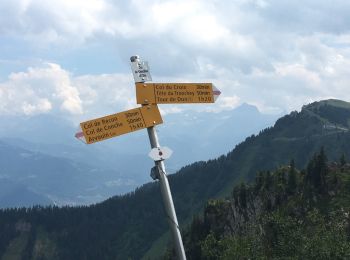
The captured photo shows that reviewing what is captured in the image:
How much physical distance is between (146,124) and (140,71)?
1693 millimetres

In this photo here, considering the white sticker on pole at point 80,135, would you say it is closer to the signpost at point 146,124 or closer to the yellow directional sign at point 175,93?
the signpost at point 146,124

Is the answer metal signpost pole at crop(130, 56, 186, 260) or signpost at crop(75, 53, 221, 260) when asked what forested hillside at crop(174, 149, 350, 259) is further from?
signpost at crop(75, 53, 221, 260)

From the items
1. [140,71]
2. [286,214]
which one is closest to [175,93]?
[140,71]

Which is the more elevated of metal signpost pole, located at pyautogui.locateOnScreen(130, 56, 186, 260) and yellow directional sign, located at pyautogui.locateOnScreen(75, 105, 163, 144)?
yellow directional sign, located at pyautogui.locateOnScreen(75, 105, 163, 144)

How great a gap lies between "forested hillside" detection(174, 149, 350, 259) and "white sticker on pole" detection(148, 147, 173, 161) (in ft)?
43.8

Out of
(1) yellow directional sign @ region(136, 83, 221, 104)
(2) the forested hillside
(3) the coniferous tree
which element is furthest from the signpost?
(3) the coniferous tree

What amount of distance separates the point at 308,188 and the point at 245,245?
118 metres

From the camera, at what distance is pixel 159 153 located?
16.6 m

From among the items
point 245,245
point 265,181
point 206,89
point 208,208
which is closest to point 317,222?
point 245,245

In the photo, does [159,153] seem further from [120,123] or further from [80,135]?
[80,135]

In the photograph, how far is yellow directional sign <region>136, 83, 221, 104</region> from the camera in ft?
55.7

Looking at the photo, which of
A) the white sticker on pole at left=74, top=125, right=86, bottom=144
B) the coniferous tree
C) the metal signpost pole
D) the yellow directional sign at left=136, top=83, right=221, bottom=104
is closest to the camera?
the white sticker on pole at left=74, top=125, right=86, bottom=144

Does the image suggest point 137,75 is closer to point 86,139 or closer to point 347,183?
point 86,139

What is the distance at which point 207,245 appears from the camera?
137 ft
